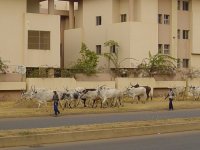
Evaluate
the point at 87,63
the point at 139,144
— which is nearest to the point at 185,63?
the point at 87,63

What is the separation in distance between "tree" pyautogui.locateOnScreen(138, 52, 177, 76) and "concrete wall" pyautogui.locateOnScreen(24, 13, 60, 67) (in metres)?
9.82

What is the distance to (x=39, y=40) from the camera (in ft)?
156

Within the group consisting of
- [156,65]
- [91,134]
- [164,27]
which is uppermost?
[164,27]

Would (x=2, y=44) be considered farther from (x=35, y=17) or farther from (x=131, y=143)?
(x=131, y=143)

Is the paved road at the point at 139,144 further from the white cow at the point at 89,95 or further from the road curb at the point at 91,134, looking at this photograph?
the white cow at the point at 89,95

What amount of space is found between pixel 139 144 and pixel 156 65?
34830 mm

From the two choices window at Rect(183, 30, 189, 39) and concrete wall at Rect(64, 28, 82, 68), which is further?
window at Rect(183, 30, 189, 39)

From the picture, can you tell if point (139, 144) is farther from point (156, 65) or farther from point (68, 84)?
point (156, 65)

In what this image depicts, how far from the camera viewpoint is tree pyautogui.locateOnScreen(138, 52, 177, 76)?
A: 5262cm

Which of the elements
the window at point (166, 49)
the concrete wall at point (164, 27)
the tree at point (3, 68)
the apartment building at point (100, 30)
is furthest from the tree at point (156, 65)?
the tree at point (3, 68)

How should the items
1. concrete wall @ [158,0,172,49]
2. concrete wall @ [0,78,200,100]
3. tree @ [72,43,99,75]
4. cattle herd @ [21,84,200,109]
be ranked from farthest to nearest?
concrete wall @ [158,0,172,49] → tree @ [72,43,99,75] → concrete wall @ [0,78,200,100] → cattle herd @ [21,84,200,109]

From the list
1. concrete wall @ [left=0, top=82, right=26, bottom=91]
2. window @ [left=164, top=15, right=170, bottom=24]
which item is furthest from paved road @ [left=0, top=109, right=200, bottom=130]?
window @ [left=164, top=15, right=170, bottom=24]

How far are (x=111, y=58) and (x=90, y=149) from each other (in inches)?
1532

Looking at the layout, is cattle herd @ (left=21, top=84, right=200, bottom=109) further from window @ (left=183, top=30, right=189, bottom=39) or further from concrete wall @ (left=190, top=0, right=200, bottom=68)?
concrete wall @ (left=190, top=0, right=200, bottom=68)
